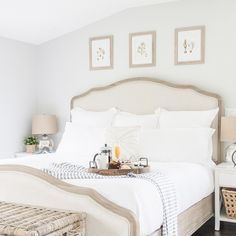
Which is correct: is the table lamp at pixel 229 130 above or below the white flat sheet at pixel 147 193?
above

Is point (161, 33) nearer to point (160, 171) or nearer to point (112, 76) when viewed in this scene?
point (112, 76)

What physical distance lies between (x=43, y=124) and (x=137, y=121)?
1.39m

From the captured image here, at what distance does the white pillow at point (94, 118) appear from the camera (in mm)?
4957

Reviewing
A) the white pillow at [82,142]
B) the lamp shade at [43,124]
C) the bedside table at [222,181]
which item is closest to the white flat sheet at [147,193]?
the bedside table at [222,181]

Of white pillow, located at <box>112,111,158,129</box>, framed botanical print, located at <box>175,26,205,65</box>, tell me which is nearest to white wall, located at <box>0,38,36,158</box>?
white pillow, located at <box>112,111,158,129</box>

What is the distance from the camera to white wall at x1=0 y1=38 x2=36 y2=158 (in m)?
5.33

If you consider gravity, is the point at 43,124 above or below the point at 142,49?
below

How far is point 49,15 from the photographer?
Answer: 16.2 feet

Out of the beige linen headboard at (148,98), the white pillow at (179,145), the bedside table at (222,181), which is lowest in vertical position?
the bedside table at (222,181)

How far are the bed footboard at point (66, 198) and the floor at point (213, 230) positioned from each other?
1.61 meters

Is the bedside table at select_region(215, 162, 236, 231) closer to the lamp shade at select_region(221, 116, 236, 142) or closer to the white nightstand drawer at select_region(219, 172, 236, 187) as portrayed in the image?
the white nightstand drawer at select_region(219, 172, 236, 187)

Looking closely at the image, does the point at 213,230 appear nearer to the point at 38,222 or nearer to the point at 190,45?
the point at 190,45

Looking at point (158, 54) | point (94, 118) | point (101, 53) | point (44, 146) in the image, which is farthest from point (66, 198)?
point (101, 53)

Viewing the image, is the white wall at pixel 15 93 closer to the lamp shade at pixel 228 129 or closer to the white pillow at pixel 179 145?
the white pillow at pixel 179 145
